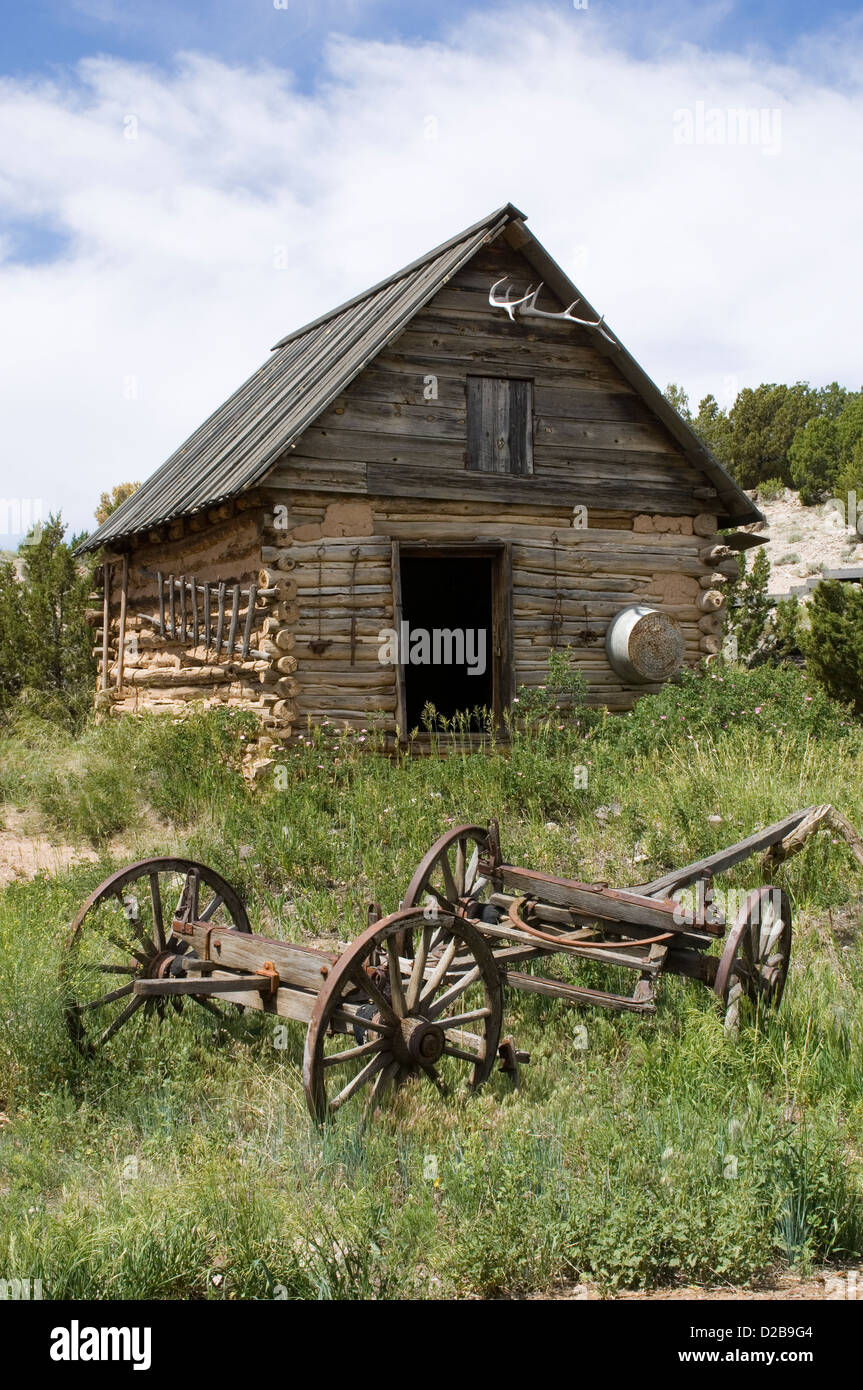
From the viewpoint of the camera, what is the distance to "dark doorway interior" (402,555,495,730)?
55.4 feet

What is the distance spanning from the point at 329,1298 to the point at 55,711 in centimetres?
1513

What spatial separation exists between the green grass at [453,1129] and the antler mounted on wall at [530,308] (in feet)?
18.6

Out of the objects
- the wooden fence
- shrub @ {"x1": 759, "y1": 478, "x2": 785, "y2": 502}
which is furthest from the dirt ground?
shrub @ {"x1": 759, "y1": 478, "x2": 785, "y2": 502}

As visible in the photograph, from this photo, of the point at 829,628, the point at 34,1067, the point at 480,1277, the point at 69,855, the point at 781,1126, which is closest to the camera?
the point at 480,1277

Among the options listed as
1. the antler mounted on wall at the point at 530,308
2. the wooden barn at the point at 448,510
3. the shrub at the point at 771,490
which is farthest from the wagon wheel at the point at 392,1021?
the shrub at the point at 771,490

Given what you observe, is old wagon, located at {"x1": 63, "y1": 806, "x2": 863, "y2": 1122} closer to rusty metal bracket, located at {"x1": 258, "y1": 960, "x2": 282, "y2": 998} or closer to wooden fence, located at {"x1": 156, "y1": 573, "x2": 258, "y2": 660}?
rusty metal bracket, located at {"x1": 258, "y1": 960, "x2": 282, "y2": 998}

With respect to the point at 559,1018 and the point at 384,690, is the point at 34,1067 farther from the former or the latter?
the point at 384,690

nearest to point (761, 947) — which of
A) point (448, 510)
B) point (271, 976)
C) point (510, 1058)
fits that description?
point (510, 1058)

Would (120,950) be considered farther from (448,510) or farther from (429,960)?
(448,510)

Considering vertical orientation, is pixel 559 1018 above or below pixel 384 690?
below

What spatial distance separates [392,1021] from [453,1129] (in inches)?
19.4

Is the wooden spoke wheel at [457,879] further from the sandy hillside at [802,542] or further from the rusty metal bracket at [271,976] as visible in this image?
the sandy hillside at [802,542]
